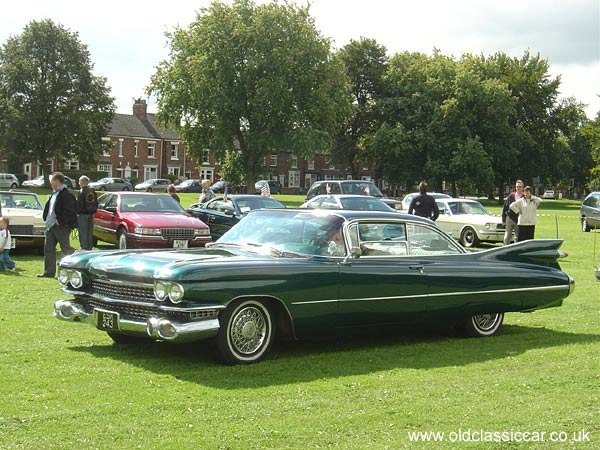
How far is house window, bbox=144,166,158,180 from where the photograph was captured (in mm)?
89250

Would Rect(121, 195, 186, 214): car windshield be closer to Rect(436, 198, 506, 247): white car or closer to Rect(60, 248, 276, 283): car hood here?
Rect(436, 198, 506, 247): white car

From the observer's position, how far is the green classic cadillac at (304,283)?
677cm

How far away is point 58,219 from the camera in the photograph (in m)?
13.3

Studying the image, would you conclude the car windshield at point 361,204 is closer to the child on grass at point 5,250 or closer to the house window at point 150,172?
the child on grass at point 5,250

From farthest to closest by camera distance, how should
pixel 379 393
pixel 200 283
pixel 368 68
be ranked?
pixel 368 68, pixel 200 283, pixel 379 393

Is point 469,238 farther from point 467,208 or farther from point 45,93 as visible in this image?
point 45,93

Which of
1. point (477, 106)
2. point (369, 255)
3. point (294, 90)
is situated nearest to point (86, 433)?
point (369, 255)

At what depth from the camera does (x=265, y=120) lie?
56875mm

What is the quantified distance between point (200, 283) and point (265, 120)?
5090cm

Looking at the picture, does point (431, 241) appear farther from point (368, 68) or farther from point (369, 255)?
point (368, 68)

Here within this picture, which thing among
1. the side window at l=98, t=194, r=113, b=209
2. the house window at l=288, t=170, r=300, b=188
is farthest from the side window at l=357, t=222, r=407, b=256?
the house window at l=288, t=170, r=300, b=188

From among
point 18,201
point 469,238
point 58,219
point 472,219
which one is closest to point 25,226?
point 18,201

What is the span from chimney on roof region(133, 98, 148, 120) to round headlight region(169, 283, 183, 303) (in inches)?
3461

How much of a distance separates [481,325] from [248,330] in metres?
3.17
